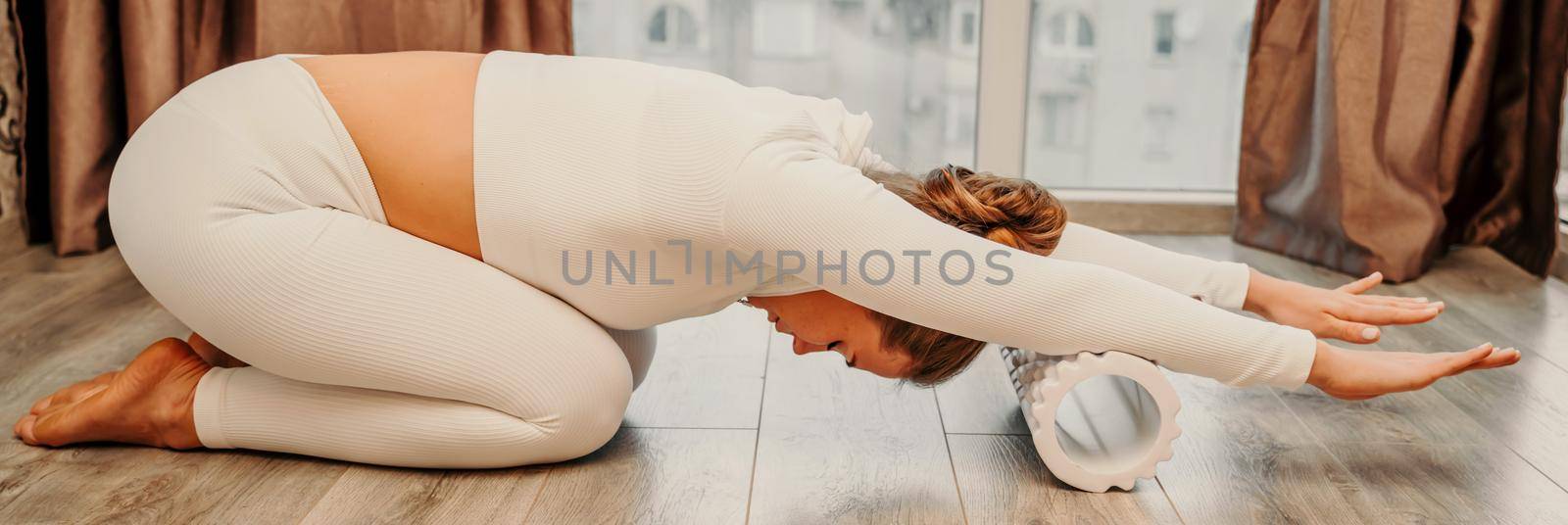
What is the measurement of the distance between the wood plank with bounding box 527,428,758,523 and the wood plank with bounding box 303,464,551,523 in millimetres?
25

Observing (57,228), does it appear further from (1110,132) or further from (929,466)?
(1110,132)

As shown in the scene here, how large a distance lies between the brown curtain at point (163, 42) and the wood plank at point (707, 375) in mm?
646

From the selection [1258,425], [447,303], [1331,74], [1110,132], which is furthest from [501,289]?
[1110,132]

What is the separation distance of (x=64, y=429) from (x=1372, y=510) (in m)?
1.35

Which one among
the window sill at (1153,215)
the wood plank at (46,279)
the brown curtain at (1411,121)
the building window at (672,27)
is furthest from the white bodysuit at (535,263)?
the building window at (672,27)

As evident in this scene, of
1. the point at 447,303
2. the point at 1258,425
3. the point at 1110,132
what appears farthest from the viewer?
the point at 1110,132

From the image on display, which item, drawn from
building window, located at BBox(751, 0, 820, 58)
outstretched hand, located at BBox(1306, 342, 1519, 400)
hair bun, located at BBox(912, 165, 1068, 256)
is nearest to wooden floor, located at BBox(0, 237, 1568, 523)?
outstretched hand, located at BBox(1306, 342, 1519, 400)

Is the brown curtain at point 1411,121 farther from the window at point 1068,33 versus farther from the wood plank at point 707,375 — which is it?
the wood plank at point 707,375

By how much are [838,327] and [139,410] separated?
744 mm

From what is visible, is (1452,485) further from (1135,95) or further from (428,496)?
(1135,95)

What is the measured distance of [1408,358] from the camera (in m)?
1.24

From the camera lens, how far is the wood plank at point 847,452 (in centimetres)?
121

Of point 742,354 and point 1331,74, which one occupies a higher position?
point 1331,74

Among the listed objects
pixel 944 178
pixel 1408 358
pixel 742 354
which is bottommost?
pixel 742 354
